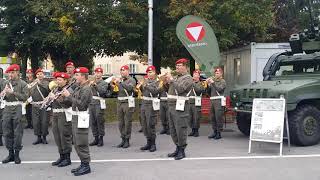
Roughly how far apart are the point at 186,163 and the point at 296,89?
3.38 metres

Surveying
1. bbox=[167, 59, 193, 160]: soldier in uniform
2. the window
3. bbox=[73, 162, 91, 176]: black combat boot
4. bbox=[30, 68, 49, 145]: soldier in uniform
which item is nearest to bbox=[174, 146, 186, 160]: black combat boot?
bbox=[167, 59, 193, 160]: soldier in uniform

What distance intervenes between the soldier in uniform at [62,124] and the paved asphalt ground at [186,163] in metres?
0.23

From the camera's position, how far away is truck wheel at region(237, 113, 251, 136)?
12994 millimetres

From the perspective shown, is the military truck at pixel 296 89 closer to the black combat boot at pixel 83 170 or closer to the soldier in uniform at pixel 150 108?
the soldier in uniform at pixel 150 108

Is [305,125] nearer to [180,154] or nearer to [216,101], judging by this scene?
[216,101]

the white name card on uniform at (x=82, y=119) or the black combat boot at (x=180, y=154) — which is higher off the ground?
the white name card on uniform at (x=82, y=119)

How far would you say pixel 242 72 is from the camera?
17734 millimetres

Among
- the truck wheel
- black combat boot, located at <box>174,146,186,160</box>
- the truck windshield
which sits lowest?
black combat boot, located at <box>174,146,186,160</box>

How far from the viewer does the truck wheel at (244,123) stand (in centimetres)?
1299

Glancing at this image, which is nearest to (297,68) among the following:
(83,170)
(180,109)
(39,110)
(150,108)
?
(150,108)

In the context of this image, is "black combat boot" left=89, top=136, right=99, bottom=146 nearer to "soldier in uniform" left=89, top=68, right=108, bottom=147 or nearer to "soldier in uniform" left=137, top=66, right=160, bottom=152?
"soldier in uniform" left=89, top=68, right=108, bottom=147

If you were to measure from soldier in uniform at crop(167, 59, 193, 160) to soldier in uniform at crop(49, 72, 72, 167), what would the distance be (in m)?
2.06

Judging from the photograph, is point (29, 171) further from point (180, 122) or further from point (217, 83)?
point (217, 83)

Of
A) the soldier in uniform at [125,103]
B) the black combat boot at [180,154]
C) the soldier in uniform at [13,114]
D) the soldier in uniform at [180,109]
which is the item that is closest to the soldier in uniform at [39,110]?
the soldier in uniform at [125,103]
